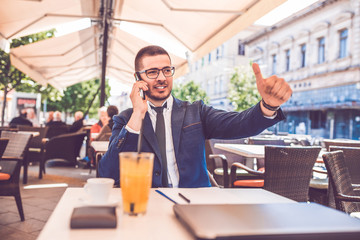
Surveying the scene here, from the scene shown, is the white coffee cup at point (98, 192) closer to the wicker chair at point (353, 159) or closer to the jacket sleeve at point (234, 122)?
the jacket sleeve at point (234, 122)

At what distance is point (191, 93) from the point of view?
3359cm

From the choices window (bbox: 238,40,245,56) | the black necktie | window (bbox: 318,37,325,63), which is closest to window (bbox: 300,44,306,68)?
window (bbox: 318,37,325,63)

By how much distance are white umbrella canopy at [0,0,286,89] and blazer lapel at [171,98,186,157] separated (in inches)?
74.1

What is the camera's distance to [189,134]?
1.96m

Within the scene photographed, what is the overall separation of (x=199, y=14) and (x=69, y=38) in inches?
169

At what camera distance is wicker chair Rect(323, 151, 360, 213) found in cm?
246

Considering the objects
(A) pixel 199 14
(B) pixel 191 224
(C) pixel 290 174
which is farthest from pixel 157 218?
(A) pixel 199 14

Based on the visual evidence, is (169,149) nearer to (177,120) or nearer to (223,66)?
(177,120)

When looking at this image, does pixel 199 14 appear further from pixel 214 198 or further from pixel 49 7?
pixel 214 198

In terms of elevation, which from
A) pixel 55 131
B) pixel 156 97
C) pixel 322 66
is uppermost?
pixel 322 66

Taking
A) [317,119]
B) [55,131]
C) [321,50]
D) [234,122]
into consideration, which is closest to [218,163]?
[234,122]

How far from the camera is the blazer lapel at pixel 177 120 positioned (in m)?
1.91

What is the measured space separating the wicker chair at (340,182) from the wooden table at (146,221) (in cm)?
135

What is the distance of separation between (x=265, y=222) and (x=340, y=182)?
6.62 feet
